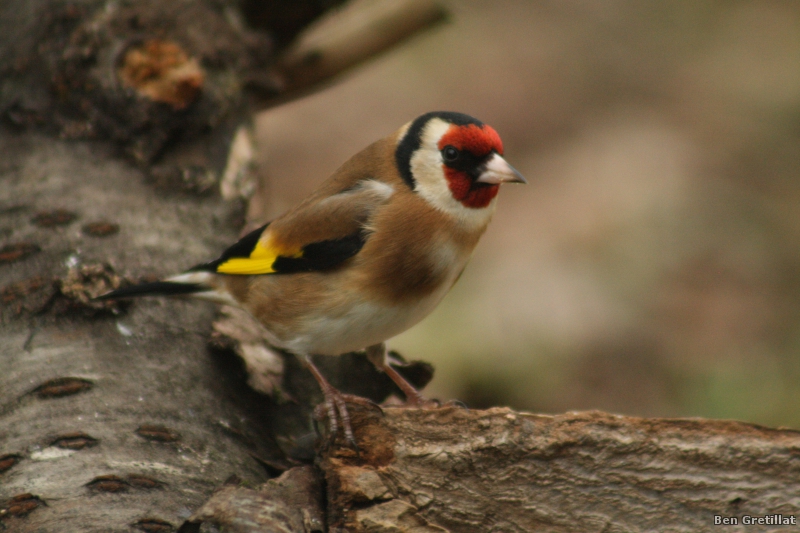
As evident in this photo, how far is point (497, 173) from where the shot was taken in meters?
3.41

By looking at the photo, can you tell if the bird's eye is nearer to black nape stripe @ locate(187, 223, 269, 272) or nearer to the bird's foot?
black nape stripe @ locate(187, 223, 269, 272)

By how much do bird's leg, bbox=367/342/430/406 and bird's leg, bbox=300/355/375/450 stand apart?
0.30 meters

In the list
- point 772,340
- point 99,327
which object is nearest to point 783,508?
point 99,327

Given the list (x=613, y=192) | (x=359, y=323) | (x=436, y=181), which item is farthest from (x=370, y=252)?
(x=613, y=192)

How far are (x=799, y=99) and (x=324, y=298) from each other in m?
6.79

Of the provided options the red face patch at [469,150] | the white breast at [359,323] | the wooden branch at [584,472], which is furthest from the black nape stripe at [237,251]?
the wooden branch at [584,472]

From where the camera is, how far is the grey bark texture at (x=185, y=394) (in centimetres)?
243

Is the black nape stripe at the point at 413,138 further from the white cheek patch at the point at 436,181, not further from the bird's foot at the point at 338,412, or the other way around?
the bird's foot at the point at 338,412

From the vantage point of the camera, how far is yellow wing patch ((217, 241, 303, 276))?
3.47 meters

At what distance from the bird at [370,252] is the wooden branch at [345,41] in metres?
2.19

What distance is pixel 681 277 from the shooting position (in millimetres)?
6793

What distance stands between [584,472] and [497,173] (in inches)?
55.7

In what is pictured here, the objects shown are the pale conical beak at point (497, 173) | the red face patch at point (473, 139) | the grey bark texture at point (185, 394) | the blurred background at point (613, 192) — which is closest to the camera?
the grey bark texture at point (185, 394)

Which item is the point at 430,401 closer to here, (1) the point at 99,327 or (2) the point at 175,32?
(1) the point at 99,327
